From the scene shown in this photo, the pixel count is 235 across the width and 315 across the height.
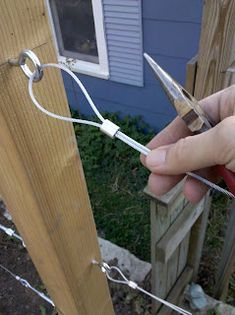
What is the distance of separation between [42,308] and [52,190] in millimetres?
1525

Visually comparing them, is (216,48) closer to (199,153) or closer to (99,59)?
(199,153)

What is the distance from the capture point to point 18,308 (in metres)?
2.02

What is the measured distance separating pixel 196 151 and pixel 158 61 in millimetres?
2266

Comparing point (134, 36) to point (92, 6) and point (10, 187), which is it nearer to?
point (92, 6)

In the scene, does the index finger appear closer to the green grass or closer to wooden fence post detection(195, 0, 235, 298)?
wooden fence post detection(195, 0, 235, 298)

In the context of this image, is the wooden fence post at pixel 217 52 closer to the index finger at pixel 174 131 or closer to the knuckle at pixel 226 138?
the index finger at pixel 174 131

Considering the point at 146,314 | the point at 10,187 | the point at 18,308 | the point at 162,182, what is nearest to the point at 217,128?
the point at 162,182

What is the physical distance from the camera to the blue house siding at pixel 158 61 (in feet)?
8.09

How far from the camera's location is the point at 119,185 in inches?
111

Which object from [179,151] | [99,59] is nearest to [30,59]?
[179,151]

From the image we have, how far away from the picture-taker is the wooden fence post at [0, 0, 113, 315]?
1.67ft

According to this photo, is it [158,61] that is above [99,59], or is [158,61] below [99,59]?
above

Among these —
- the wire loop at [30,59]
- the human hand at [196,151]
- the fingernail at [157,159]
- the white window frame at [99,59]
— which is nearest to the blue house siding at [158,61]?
the white window frame at [99,59]

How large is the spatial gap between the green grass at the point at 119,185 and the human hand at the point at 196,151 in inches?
61.5
